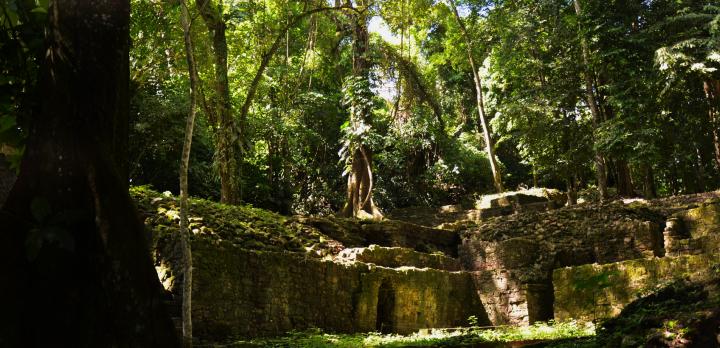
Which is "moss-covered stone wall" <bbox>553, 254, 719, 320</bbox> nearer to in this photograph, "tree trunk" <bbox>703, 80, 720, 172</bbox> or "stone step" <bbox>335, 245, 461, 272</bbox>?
"stone step" <bbox>335, 245, 461, 272</bbox>

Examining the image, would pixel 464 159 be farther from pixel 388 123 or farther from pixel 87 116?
pixel 87 116

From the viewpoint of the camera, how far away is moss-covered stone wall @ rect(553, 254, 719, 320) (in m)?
10.1

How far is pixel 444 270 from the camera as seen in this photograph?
43.7ft

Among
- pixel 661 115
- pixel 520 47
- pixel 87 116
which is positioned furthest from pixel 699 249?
pixel 87 116

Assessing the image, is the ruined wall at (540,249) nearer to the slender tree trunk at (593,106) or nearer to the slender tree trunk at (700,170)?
the slender tree trunk at (593,106)

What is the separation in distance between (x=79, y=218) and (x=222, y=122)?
1105 centimetres

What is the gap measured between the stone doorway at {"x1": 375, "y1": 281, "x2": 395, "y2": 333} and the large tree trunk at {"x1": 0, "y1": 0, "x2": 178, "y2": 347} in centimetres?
816

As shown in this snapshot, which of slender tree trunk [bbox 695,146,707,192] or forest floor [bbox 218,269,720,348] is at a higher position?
slender tree trunk [bbox 695,146,707,192]

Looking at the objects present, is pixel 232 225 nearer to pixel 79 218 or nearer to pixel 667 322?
pixel 79 218

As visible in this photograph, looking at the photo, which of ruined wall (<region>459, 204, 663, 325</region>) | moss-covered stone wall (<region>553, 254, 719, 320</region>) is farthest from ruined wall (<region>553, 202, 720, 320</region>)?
ruined wall (<region>459, 204, 663, 325</region>)

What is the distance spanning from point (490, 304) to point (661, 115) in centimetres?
970

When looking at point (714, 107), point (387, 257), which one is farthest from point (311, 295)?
point (714, 107)

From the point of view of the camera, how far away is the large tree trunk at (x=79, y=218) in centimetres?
349

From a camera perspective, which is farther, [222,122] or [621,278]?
[222,122]
